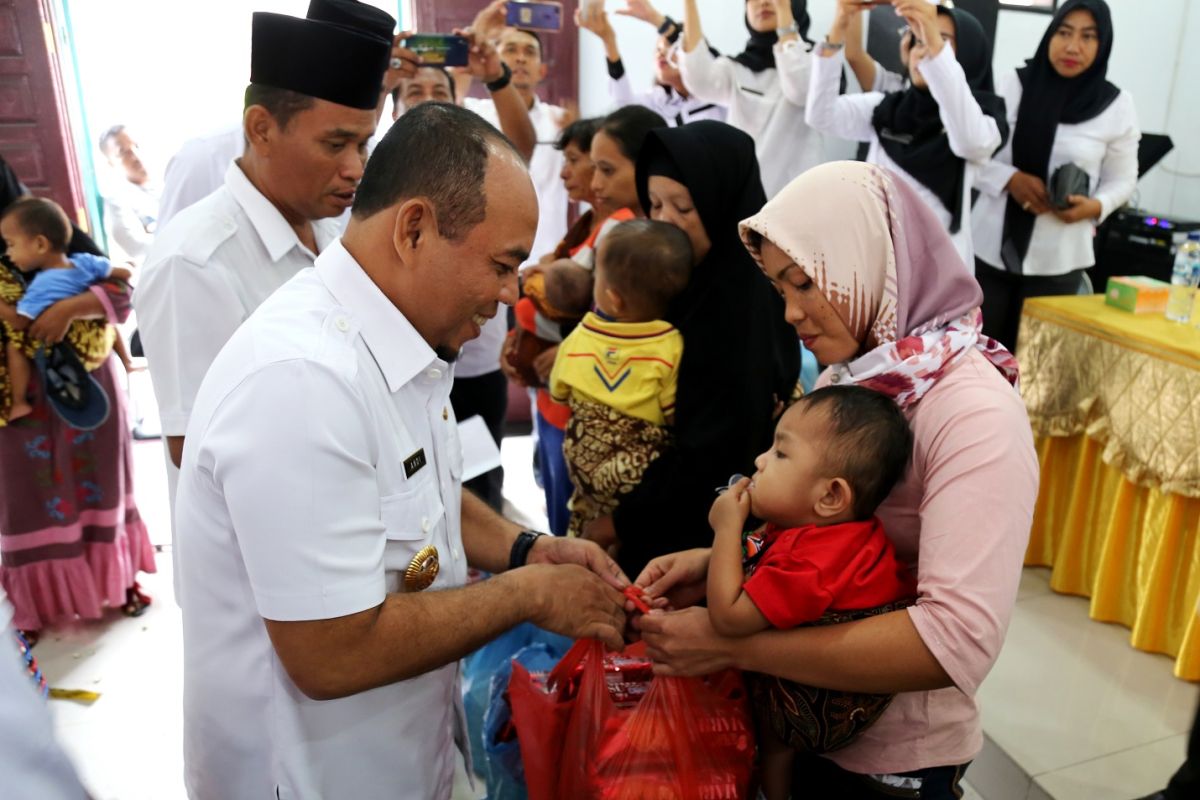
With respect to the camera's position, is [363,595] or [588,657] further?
[588,657]

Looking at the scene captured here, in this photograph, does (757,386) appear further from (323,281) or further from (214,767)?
(214,767)

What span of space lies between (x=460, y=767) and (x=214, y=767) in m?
0.45

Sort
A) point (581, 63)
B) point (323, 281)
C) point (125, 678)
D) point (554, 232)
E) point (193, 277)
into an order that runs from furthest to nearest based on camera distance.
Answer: point (581, 63) → point (554, 232) → point (125, 678) → point (193, 277) → point (323, 281)

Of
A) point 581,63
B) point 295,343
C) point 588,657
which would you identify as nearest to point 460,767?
point 588,657

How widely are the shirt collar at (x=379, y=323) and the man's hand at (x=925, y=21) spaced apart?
3233 mm

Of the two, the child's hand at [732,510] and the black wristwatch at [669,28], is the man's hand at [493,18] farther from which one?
the child's hand at [732,510]

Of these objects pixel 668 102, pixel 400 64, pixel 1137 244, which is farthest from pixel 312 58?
pixel 1137 244

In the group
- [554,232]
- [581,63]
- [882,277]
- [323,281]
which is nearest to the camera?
[323,281]

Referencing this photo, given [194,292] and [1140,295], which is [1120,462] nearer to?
[1140,295]

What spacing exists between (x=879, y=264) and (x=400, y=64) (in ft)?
8.31

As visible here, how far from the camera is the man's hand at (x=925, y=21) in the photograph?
3.52 metres

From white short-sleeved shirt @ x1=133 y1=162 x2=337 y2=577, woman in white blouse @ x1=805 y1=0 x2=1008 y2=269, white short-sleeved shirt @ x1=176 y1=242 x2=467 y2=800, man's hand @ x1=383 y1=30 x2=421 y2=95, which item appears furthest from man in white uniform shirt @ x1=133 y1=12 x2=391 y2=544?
woman in white blouse @ x1=805 y1=0 x2=1008 y2=269

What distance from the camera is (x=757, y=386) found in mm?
1909

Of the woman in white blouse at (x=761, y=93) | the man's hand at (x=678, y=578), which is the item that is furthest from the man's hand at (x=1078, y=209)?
the man's hand at (x=678, y=578)
